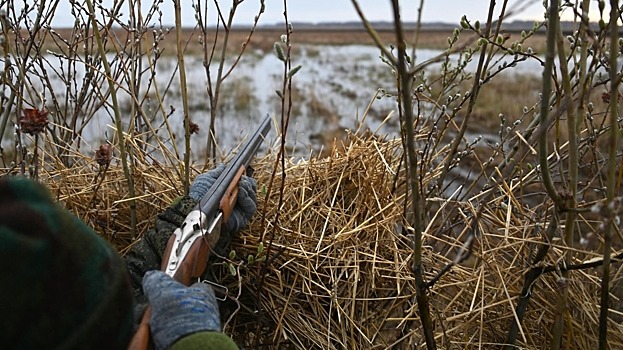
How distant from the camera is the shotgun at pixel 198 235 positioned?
136 cm

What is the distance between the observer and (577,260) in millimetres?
1610

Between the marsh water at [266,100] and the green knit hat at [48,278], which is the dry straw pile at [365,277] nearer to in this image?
the green knit hat at [48,278]

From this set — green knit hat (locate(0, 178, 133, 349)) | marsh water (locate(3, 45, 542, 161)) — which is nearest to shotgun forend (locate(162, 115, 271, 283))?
→ green knit hat (locate(0, 178, 133, 349))

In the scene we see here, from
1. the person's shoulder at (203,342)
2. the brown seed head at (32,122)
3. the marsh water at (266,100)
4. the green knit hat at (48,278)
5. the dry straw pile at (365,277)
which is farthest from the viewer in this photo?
the marsh water at (266,100)

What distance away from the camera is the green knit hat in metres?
0.90

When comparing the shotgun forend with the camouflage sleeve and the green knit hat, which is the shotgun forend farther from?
the green knit hat

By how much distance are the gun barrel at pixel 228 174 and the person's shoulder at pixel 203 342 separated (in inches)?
15.5

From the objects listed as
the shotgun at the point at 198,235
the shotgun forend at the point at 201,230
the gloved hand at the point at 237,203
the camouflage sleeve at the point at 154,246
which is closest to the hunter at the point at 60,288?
the shotgun at the point at 198,235

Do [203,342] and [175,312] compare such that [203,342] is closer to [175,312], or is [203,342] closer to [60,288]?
[175,312]

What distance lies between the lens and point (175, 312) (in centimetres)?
117

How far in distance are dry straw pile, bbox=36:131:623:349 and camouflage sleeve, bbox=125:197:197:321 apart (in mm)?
213

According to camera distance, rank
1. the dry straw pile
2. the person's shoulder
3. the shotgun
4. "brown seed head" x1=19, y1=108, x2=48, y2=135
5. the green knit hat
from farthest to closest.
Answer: the dry straw pile < "brown seed head" x1=19, y1=108, x2=48, y2=135 < the shotgun < the person's shoulder < the green knit hat

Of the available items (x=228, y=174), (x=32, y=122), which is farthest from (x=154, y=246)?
(x=32, y=122)

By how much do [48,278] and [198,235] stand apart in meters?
0.54
